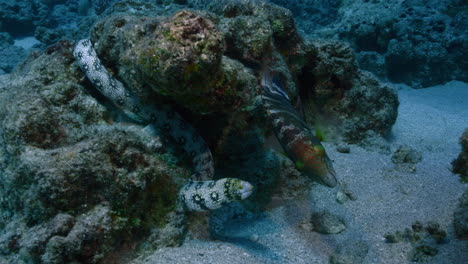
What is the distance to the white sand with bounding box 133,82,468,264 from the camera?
3467mm

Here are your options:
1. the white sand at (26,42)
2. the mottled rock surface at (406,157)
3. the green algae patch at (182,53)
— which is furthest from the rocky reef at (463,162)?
the white sand at (26,42)

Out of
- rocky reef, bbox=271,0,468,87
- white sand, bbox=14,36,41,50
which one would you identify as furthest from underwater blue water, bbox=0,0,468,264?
white sand, bbox=14,36,41,50

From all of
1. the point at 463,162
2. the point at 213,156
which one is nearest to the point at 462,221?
the point at 463,162

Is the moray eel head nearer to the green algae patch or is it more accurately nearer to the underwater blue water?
the underwater blue water

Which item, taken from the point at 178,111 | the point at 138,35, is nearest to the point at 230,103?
the point at 178,111

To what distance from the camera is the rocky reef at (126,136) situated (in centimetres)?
295

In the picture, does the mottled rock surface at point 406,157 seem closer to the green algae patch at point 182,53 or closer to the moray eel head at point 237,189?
the moray eel head at point 237,189

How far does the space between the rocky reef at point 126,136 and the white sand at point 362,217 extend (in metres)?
0.39

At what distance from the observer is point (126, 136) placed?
355 cm

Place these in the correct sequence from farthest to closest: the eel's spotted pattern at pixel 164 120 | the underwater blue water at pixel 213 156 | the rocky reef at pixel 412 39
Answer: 1. the rocky reef at pixel 412 39
2. the eel's spotted pattern at pixel 164 120
3. the underwater blue water at pixel 213 156

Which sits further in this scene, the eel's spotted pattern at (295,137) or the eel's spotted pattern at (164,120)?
the eel's spotted pattern at (164,120)

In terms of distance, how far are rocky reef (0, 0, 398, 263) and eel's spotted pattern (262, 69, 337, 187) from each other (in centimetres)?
25

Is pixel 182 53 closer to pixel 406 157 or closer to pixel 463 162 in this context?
pixel 406 157

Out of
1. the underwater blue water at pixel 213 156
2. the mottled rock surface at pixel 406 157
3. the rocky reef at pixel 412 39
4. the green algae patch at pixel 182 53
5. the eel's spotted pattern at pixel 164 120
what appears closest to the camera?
the green algae patch at pixel 182 53
